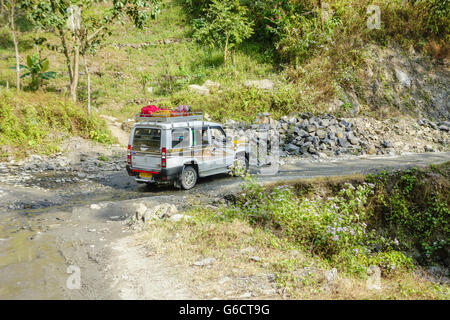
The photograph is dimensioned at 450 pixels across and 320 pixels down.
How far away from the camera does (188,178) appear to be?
10.4 metres

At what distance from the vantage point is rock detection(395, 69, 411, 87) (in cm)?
2116

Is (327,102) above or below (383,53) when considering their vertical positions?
below

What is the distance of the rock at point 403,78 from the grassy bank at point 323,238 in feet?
41.6

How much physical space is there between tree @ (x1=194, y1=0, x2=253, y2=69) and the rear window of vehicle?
1260cm

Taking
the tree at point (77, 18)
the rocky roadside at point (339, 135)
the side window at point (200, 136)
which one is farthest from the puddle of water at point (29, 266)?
the tree at point (77, 18)

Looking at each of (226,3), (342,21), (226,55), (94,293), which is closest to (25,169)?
(94,293)

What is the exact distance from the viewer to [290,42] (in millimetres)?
21281

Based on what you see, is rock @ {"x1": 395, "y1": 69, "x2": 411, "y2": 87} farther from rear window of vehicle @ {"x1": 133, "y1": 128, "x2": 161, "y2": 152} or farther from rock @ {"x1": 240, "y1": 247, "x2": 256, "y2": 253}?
rock @ {"x1": 240, "y1": 247, "x2": 256, "y2": 253}

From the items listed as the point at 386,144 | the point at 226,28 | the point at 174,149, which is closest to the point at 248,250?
the point at 174,149

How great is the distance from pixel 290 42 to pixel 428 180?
13.3 m

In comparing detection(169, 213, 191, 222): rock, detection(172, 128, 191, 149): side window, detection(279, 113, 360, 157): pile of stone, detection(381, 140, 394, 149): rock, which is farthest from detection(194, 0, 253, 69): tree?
detection(169, 213, 191, 222): rock

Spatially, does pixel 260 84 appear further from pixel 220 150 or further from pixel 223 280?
pixel 223 280
